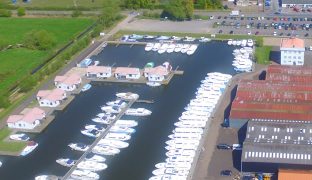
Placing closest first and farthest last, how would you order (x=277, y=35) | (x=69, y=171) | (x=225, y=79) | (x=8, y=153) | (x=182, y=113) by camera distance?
(x=69, y=171), (x=8, y=153), (x=182, y=113), (x=225, y=79), (x=277, y=35)

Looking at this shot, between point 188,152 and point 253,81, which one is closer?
point 188,152

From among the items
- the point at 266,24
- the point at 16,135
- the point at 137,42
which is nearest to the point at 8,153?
the point at 16,135

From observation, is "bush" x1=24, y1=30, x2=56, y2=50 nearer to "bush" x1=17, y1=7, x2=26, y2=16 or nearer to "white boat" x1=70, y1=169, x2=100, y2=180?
"bush" x1=17, y1=7, x2=26, y2=16

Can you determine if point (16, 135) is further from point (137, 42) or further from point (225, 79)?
point (137, 42)

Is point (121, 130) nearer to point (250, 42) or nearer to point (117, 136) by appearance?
point (117, 136)

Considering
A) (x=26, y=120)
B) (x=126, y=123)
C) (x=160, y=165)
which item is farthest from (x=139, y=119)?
(x=26, y=120)

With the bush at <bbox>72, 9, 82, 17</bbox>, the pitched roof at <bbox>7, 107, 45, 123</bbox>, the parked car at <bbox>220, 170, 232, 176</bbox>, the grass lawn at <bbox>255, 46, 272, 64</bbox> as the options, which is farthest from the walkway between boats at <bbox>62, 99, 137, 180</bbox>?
the bush at <bbox>72, 9, 82, 17</bbox>

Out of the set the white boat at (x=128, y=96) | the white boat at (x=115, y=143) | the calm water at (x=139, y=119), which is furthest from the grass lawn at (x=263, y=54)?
the white boat at (x=115, y=143)
